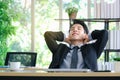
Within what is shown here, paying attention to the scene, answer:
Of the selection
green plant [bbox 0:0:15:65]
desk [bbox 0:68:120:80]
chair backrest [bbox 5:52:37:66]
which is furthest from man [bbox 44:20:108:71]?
green plant [bbox 0:0:15:65]

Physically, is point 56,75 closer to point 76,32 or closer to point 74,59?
point 74,59

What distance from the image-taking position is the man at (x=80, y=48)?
9.25ft

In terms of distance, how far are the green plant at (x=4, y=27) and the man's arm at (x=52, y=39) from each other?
5.86ft

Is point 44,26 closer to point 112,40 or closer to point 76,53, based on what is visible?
point 112,40

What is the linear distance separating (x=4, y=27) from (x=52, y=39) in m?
1.94

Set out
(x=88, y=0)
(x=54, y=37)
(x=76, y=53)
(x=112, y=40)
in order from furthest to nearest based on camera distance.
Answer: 1. (x=88, y=0)
2. (x=112, y=40)
3. (x=54, y=37)
4. (x=76, y=53)

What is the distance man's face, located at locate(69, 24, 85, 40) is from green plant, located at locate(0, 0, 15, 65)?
2.13m

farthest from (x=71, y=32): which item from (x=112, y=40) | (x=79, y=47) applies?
(x=112, y=40)

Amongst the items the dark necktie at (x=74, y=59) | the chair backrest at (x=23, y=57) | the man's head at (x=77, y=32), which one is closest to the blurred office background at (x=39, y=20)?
the chair backrest at (x=23, y=57)

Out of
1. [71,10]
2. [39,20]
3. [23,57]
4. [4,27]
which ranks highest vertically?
[71,10]

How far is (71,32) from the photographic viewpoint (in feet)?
9.75

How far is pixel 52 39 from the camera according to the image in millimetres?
3189

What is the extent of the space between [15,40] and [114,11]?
176cm

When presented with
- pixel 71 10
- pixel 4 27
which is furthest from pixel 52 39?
pixel 4 27
